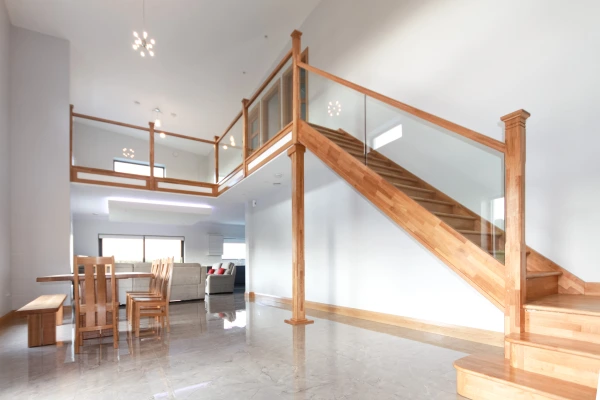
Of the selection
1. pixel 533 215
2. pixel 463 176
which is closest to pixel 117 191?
pixel 463 176

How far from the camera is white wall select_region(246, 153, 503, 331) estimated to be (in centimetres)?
402

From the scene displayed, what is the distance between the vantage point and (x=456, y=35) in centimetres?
431

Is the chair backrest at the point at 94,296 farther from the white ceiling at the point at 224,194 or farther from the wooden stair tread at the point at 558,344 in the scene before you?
the wooden stair tread at the point at 558,344

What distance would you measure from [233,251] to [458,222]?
1239cm

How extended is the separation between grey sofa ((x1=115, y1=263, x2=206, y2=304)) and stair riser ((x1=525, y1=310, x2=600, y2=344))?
273 inches

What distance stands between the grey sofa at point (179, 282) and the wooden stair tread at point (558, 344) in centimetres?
687

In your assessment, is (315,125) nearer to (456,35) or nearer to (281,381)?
(456,35)

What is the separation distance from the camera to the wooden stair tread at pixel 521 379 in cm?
184

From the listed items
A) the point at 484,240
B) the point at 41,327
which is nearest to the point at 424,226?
the point at 484,240

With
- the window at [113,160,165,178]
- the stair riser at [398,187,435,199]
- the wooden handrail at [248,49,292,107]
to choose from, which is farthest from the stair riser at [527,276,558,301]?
the window at [113,160,165,178]

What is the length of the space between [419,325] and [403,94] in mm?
3340

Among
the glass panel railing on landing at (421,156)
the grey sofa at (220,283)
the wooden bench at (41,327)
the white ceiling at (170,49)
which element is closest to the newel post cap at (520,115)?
→ the glass panel railing on landing at (421,156)

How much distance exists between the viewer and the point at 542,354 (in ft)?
6.93

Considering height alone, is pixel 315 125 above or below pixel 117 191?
above
